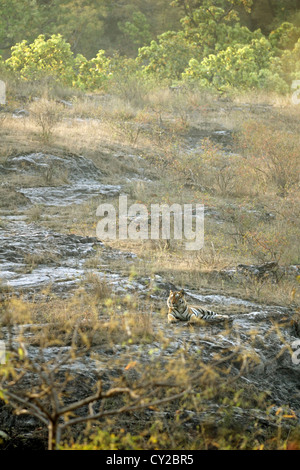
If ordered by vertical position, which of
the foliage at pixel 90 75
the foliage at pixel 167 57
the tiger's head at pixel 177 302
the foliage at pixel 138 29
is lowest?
the tiger's head at pixel 177 302

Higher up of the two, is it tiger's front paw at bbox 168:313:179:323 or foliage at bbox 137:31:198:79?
foliage at bbox 137:31:198:79

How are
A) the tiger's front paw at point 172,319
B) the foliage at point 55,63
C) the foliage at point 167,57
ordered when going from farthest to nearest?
the foliage at point 167,57 → the foliage at point 55,63 → the tiger's front paw at point 172,319

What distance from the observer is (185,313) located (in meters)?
5.71

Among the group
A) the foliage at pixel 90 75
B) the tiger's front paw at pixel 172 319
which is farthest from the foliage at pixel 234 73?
the tiger's front paw at pixel 172 319

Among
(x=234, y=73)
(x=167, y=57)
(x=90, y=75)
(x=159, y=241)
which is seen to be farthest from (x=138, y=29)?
(x=159, y=241)

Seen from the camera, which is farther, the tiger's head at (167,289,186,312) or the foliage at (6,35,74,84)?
the foliage at (6,35,74,84)

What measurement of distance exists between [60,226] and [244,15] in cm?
3062

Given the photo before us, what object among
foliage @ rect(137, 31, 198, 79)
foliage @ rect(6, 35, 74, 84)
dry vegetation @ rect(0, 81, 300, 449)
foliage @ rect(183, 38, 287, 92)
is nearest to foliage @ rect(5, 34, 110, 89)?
foliage @ rect(6, 35, 74, 84)

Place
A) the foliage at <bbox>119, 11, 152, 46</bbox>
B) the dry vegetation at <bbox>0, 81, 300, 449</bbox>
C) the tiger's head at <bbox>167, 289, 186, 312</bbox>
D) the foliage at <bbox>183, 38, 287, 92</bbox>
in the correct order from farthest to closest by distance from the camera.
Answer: the foliage at <bbox>119, 11, 152, 46</bbox>
the foliage at <bbox>183, 38, 287, 92</bbox>
the tiger's head at <bbox>167, 289, 186, 312</bbox>
the dry vegetation at <bbox>0, 81, 300, 449</bbox>

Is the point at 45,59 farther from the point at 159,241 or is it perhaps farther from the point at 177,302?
the point at 177,302

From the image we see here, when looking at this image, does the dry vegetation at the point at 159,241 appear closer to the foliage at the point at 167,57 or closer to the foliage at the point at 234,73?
the foliage at the point at 234,73

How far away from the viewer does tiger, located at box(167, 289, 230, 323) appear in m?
5.70

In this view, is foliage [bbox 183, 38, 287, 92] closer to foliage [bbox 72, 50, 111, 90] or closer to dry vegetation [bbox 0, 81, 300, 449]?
dry vegetation [bbox 0, 81, 300, 449]

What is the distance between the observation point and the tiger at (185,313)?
225 inches
